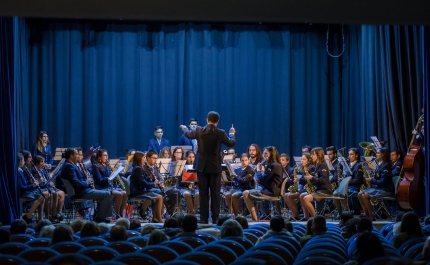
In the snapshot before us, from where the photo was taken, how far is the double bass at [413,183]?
1084cm

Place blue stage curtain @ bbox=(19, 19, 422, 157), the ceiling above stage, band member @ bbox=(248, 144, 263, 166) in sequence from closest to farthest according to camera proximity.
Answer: the ceiling above stage
band member @ bbox=(248, 144, 263, 166)
blue stage curtain @ bbox=(19, 19, 422, 157)

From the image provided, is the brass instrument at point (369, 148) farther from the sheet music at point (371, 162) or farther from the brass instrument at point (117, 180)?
the brass instrument at point (117, 180)

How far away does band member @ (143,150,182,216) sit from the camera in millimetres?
11781

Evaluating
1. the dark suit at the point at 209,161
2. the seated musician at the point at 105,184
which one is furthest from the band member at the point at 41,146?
the dark suit at the point at 209,161

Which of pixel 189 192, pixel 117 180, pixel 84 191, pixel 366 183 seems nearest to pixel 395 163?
pixel 366 183

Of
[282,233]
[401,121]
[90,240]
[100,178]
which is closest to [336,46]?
[401,121]

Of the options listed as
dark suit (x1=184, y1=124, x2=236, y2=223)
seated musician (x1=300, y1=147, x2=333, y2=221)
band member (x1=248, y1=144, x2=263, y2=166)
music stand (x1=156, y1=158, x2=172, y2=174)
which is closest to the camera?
dark suit (x1=184, y1=124, x2=236, y2=223)

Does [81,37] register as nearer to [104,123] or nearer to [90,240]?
[104,123]

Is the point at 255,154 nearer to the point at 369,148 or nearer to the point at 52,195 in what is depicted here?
the point at 369,148

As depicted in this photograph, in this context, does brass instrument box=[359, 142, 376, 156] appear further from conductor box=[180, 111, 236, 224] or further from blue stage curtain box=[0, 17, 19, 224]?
blue stage curtain box=[0, 17, 19, 224]

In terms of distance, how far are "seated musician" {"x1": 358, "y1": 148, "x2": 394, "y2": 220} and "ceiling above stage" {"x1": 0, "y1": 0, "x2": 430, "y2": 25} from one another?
4.10 metres

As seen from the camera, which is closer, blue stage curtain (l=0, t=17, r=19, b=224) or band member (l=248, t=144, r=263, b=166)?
blue stage curtain (l=0, t=17, r=19, b=224)

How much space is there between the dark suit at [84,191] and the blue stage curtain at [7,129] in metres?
0.85

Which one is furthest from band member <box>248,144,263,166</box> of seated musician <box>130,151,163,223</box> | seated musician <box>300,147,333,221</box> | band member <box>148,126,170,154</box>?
band member <box>148,126,170,154</box>
